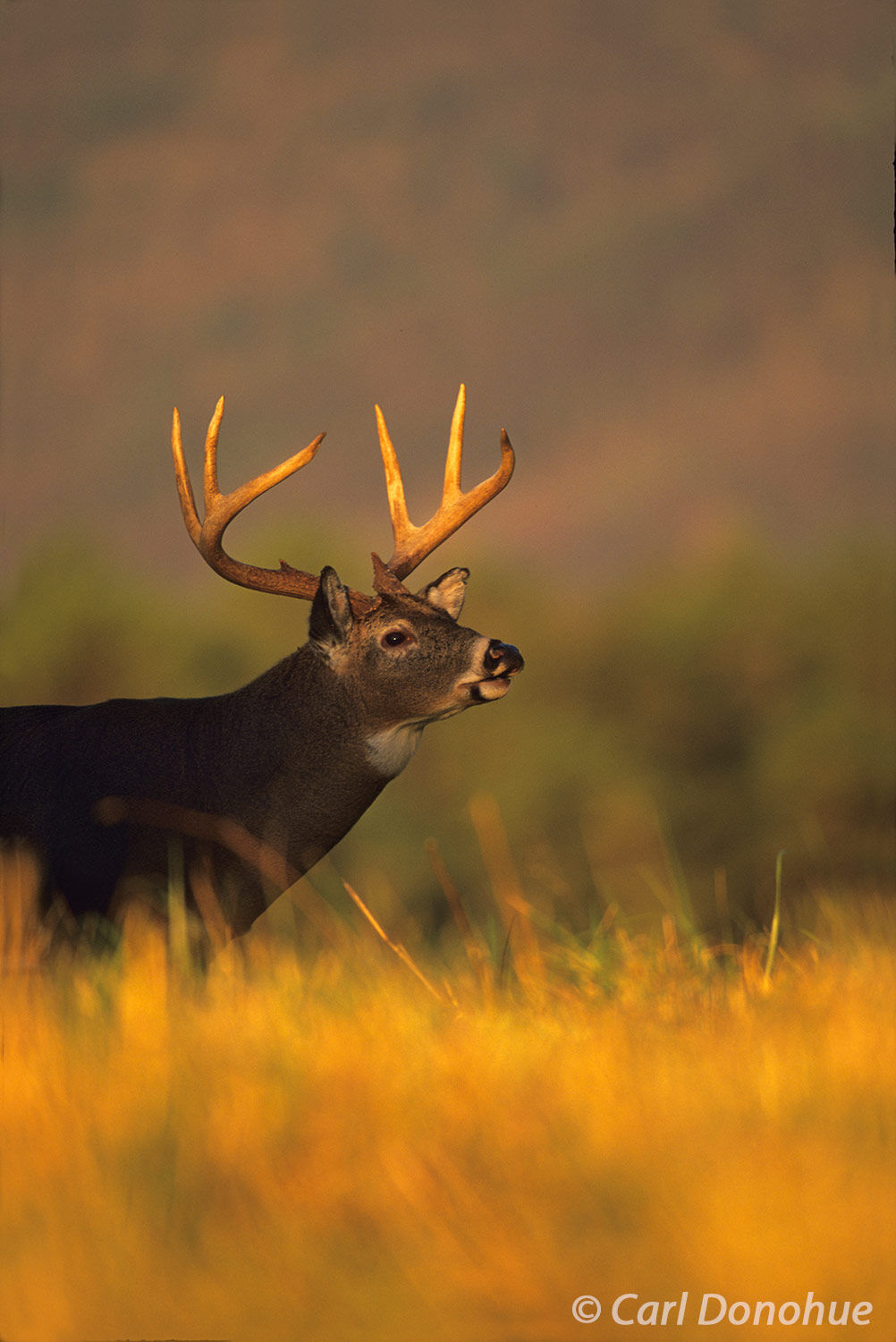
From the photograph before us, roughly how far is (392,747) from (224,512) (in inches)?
64.8

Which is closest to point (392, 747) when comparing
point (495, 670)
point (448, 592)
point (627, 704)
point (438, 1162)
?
point (495, 670)

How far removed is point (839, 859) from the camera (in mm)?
24047

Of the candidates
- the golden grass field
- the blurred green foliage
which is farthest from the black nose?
the blurred green foliage

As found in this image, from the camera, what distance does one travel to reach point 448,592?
6977 mm

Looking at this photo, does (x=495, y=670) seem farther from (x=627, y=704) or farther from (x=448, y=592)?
(x=627, y=704)

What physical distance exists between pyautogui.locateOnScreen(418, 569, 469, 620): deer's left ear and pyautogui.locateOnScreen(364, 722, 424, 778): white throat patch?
69cm

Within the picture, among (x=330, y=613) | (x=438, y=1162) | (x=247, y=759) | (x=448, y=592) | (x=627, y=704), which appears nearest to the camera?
Answer: (x=438, y=1162)

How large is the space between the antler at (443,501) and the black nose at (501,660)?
3.56 ft

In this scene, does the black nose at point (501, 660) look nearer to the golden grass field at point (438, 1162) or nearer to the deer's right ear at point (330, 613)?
the deer's right ear at point (330, 613)

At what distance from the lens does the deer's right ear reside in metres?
6.39

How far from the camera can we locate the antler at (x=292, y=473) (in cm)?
693

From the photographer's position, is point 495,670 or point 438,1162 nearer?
point 438,1162

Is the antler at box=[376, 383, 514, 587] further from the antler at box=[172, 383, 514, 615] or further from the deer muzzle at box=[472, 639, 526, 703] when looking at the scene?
the deer muzzle at box=[472, 639, 526, 703]

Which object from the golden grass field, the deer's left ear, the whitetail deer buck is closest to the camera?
the golden grass field
